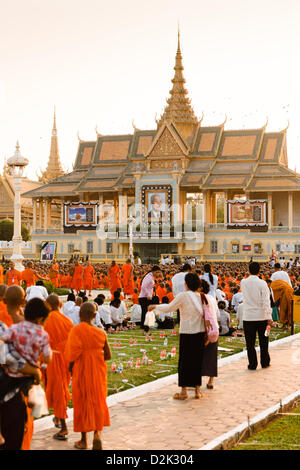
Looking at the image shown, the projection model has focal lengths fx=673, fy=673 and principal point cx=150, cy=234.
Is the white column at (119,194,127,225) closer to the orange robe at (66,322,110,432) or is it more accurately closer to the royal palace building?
the royal palace building

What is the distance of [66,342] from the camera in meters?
6.43

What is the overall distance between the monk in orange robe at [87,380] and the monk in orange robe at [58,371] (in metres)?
0.39

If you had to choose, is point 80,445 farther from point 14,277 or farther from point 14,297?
point 14,277

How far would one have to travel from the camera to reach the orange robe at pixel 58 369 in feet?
20.8

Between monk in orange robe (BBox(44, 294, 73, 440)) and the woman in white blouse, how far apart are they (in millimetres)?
1428

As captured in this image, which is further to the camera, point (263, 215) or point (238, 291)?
point (263, 215)

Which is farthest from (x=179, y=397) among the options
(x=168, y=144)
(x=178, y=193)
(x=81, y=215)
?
(x=168, y=144)

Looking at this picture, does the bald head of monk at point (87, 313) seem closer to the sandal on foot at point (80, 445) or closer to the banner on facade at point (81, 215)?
the sandal on foot at point (80, 445)

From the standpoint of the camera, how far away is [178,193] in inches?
2005

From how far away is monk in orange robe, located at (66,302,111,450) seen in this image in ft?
19.0

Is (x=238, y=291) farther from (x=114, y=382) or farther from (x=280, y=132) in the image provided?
(x=280, y=132)

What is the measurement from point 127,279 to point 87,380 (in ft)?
46.6
